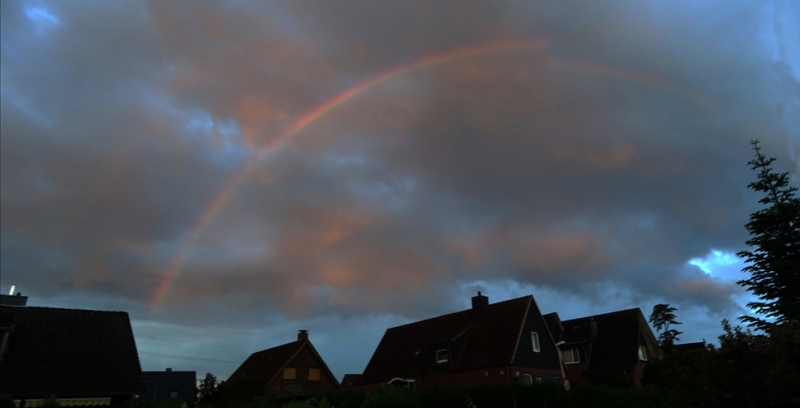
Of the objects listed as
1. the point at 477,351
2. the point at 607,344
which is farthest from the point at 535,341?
the point at 607,344

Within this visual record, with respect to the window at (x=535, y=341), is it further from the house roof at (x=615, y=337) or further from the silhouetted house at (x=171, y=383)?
the silhouetted house at (x=171, y=383)

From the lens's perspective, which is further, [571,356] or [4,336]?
[571,356]

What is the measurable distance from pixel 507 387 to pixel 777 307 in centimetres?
1423

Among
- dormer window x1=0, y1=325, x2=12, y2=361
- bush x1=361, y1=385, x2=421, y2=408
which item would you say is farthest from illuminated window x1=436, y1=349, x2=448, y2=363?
dormer window x1=0, y1=325, x2=12, y2=361

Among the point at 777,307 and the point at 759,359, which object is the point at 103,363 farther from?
the point at 777,307

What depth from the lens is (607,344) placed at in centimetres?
4584

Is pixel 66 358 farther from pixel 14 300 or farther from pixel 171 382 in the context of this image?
pixel 171 382

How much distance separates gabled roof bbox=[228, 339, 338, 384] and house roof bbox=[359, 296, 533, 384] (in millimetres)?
7131

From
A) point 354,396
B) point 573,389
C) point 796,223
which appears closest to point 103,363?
point 354,396

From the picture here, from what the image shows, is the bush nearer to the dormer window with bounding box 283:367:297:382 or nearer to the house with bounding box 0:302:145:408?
the house with bounding box 0:302:145:408

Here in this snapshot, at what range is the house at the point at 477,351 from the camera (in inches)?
1421

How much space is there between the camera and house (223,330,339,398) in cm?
4691

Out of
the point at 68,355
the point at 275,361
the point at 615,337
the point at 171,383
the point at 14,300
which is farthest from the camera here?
the point at 171,383

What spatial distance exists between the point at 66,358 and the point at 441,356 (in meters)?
23.2
